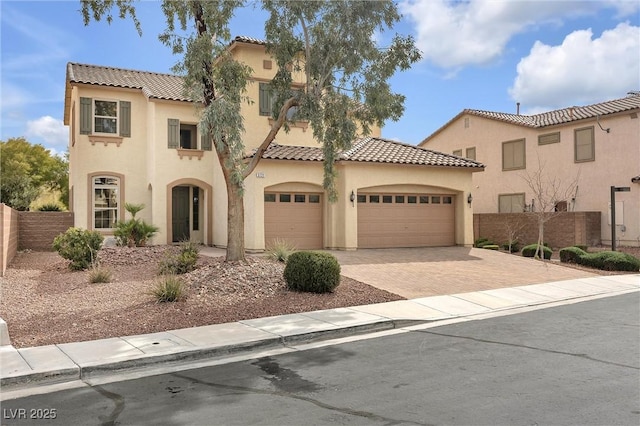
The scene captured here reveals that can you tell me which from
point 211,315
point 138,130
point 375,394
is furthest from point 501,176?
point 375,394

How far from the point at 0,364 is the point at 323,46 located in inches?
385

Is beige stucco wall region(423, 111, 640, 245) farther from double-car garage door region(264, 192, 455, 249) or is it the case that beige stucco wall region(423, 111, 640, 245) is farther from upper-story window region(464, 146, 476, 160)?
double-car garage door region(264, 192, 455, 249)

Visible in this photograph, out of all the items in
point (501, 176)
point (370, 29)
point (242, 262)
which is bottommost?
point (242, 262)

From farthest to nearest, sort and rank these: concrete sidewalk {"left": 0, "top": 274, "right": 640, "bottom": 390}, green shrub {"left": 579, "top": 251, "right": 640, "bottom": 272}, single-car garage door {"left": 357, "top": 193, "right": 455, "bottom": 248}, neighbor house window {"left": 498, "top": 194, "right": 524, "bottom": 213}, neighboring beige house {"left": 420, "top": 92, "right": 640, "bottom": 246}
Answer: neighbor house window {"left": 498, "top": 194, "right": 524, "bottom": 213} → neighboring beige house {"left": 420, "top": 92, "right": 640, "bottom": 246} → single-car garage door {"left": 357, "top": 193, "right": 455, "bottom": 248} → green shrub {"left": 579, "top": 251, "right": 640, "bottom": 272} → concrete sidewalk {"left": 0, "top": 274, "right": 640, "bottom": 390}

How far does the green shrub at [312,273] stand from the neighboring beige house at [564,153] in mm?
19001

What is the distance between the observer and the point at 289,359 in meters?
7.46

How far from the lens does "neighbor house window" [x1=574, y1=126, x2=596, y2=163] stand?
26.6 metres

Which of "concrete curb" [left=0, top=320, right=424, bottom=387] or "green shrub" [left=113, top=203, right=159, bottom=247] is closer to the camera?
"concrete curb" [left=0, top=320, right=424, bottom=387]

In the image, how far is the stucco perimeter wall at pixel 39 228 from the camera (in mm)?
19375

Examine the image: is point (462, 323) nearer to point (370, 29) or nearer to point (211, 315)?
point (211, 315)

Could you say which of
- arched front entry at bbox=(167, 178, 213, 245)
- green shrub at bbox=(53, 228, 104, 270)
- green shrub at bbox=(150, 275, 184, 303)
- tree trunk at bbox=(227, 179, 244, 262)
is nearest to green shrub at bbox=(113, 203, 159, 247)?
arched front entry at bbox=(167, 178, 213, 245)

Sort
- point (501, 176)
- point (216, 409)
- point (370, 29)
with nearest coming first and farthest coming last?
1. point (216, 409)
2. point (370, 29)
3. point (501, 176)

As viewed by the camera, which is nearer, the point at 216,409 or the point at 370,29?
the point at 216,409

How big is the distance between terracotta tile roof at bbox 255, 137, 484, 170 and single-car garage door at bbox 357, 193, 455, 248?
1471 mm
